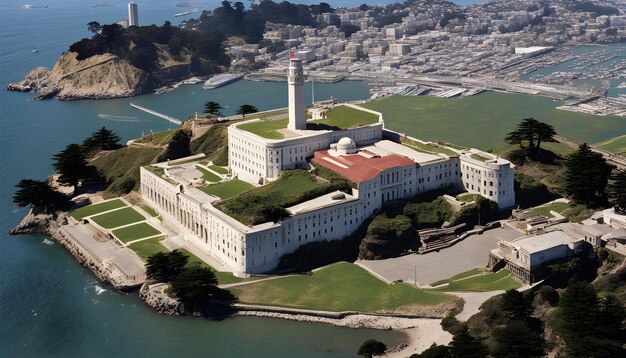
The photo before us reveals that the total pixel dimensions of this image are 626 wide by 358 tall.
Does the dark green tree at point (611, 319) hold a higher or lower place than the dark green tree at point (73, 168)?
lower

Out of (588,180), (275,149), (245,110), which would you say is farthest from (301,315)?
(245,110)

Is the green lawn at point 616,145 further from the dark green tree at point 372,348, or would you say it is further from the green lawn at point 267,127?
the dark green tree at point 372,348

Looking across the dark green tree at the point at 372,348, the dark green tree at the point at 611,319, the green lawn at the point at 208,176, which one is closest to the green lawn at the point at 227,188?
the green lawn at the point at 208,176

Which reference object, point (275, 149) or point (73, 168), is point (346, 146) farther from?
point (73, 168)

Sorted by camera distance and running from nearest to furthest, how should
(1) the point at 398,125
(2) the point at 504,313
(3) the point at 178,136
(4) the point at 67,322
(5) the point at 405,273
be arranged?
(2) the point at 504,313 < (4) the point at 67,322 < (5) the point at 405,273 < (3) the point at 178,136 < (1) the point at 398,125

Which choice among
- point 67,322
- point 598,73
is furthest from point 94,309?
point 598,73

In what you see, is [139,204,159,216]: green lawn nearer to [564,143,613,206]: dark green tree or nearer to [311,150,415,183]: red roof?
[311,150,415,183]: red roof

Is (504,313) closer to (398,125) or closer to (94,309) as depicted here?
(94,309)
